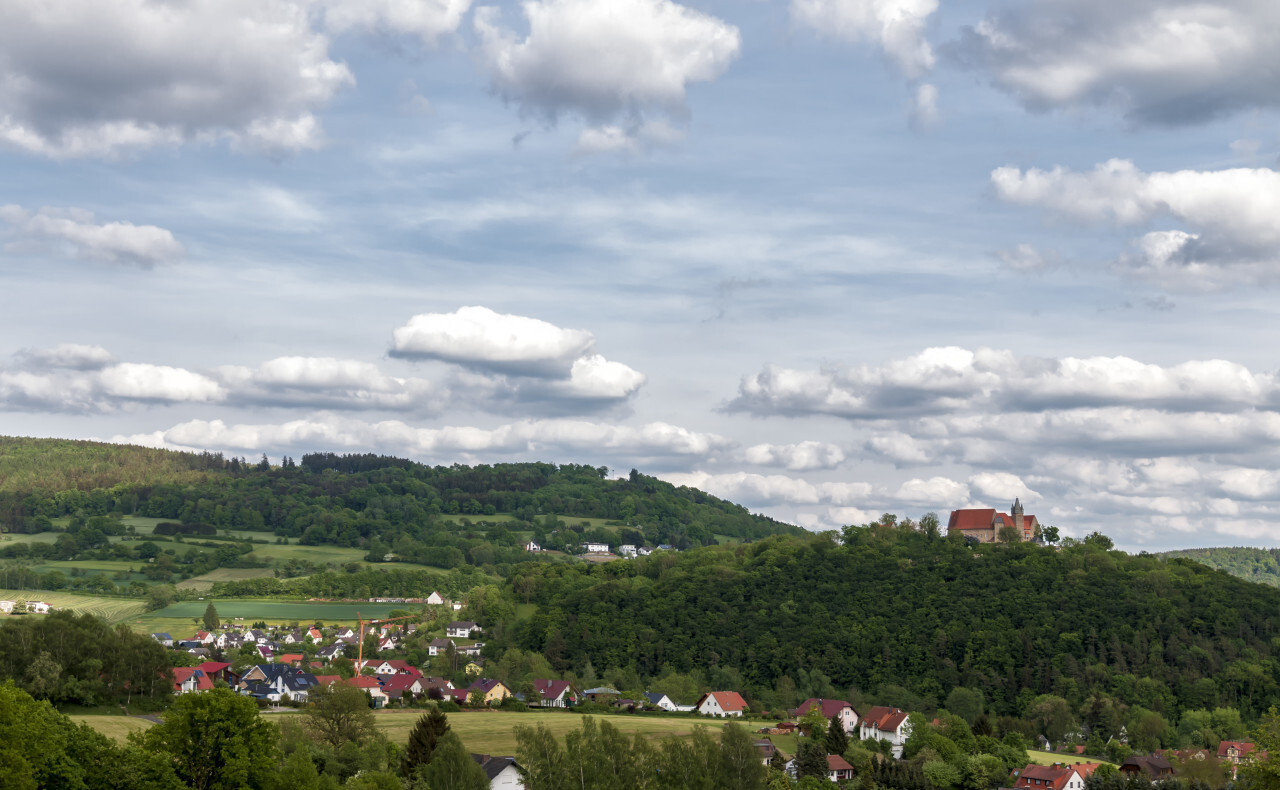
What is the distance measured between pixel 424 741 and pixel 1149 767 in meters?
64.4

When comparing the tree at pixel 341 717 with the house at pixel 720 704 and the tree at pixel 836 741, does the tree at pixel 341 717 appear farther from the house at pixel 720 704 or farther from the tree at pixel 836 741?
the house at pixel 720 704

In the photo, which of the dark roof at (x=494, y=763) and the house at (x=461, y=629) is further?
the house at (x=461, y=629)

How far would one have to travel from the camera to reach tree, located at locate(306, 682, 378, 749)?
70.0 metres

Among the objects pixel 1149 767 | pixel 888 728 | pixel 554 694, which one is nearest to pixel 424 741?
pixel 888 728

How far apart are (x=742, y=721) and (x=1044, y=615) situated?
50.5 m

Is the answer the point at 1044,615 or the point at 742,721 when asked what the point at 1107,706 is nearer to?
the point at 1044,615

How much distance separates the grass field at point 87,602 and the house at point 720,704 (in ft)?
278

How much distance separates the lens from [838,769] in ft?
275

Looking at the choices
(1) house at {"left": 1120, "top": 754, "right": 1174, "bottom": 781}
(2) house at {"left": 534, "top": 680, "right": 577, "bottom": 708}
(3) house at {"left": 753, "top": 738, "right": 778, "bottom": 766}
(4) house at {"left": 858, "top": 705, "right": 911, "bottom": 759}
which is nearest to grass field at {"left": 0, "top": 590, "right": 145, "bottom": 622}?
(2) house at {"left": 534, "top": 680, "right": 577, "bottom": 708}

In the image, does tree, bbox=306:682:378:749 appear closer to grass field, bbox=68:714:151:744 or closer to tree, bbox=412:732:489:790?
grass field, bbox=68:714:151:744

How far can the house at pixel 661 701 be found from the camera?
119494mm

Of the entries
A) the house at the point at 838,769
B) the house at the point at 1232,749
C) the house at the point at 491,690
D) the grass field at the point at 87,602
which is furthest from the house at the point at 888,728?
the grass field at the point at 87,602

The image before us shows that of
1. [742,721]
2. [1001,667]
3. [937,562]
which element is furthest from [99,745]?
[937,562]

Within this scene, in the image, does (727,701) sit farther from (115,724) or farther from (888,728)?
(115,724)
